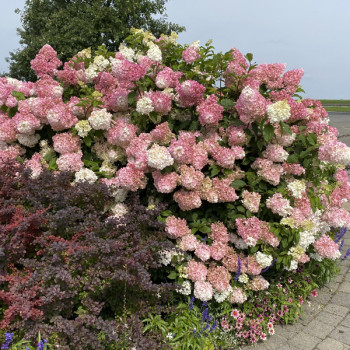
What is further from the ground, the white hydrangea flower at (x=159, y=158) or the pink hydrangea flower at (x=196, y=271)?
the white hydrangea flower at (x=159, y=158)

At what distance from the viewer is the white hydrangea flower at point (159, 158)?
2740 mm

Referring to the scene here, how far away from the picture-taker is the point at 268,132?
114 inches

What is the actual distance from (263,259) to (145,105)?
176 cm

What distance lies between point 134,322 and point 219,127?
6.32 feet

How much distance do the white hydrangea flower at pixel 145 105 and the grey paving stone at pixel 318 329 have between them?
2453mm

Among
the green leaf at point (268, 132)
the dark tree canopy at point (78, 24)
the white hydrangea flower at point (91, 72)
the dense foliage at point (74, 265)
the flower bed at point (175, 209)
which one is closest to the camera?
the dense foliage at point (74, 265)

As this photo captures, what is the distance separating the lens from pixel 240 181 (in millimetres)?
3014

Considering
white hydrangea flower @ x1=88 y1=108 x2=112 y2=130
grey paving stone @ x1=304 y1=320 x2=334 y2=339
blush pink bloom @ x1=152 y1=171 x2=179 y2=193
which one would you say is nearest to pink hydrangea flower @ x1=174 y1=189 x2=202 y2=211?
blush pink bloom @ x1=152 y1=171 x2=179 y2=193

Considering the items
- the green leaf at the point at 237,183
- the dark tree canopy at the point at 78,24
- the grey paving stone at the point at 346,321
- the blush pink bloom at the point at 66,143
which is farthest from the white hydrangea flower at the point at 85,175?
the dark tree canopy at the point at 78,24

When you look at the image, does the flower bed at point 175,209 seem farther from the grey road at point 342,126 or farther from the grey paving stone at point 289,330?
the grey road at point 342,126

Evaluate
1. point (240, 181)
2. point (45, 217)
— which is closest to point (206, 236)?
point (240, 181)

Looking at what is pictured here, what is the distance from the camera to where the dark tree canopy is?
15.2m

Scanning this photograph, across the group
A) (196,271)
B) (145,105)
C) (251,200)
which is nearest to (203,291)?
(196,271)

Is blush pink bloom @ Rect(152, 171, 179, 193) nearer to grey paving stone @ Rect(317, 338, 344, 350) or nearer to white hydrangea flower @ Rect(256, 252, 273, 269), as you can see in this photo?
white hydrangea flower @ Rect(256, 252, 273, 269)
